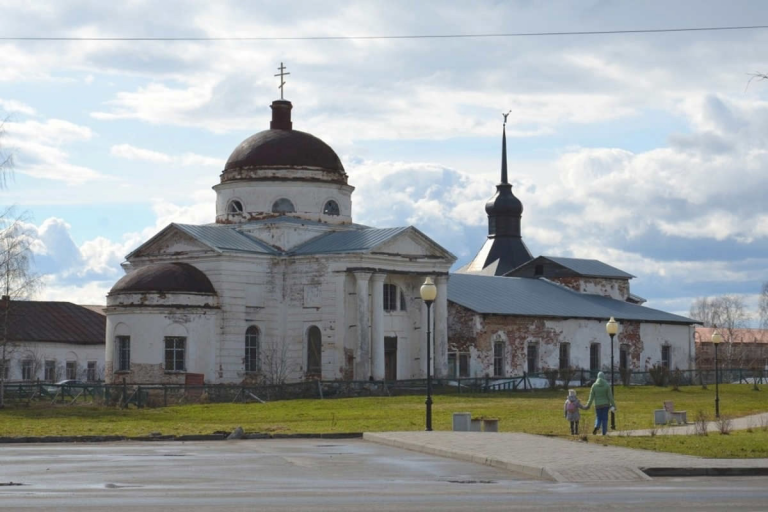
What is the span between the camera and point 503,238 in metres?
95.0

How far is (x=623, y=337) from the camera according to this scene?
240 ft

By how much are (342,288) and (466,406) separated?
14.1m

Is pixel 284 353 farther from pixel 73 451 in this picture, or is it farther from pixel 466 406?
pixel 73 451

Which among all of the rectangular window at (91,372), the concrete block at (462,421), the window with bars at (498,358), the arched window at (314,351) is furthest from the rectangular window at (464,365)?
the concrete block at (462,421)

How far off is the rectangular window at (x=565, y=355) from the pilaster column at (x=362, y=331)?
48.8 feet

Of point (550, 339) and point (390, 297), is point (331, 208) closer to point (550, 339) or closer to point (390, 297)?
point (390, 297)

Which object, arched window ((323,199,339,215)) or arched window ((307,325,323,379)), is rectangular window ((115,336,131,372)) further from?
arched window ((323,199,339,215))

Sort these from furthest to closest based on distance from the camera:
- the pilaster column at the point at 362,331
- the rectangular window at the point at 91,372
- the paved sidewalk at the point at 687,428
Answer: the rectangular window at the point at 91,372
the pilaster column at the point at 362,331
the paved sidewalk at the point at 687,428

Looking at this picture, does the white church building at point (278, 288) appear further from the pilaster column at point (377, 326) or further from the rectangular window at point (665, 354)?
the rectangular window at point (665, 354)

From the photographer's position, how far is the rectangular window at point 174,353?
2199 inches

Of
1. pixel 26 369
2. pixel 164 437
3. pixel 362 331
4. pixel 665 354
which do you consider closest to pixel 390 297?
pixel 362 331

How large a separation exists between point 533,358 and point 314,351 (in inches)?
542

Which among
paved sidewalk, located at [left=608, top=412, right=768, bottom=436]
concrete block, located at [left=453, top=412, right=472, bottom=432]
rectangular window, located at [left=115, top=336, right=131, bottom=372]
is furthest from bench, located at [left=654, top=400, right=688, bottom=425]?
rectangular window, located at [left=115, top=336, right=131, bottom=372]

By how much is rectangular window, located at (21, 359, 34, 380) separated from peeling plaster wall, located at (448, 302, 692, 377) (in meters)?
23.8
